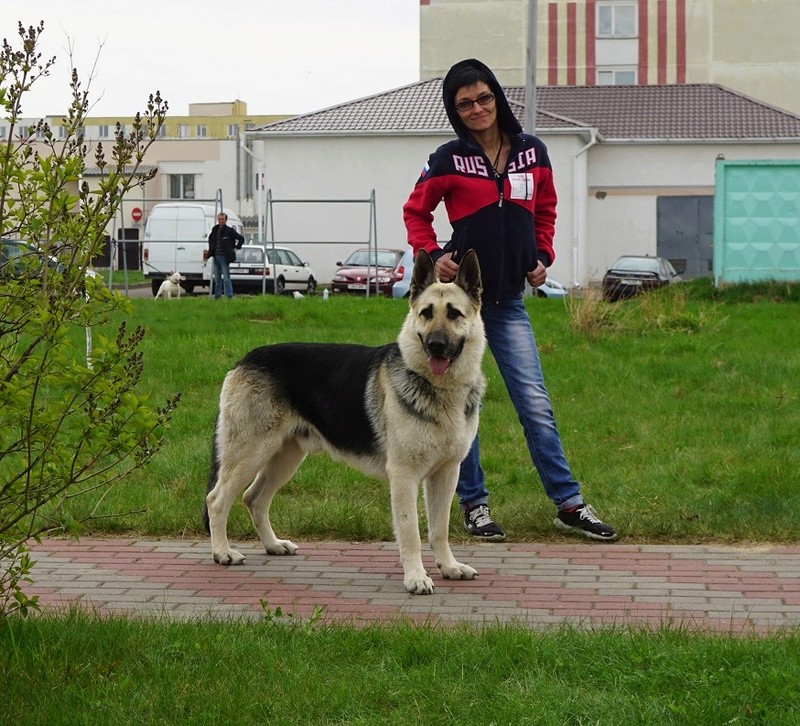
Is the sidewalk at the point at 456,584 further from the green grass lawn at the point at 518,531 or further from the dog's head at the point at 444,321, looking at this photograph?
the dog's head at the point at 444,321

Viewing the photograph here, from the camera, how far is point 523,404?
22.6ft

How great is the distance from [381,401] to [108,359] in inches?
89.0

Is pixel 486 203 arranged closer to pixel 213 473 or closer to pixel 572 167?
pixel 213 473

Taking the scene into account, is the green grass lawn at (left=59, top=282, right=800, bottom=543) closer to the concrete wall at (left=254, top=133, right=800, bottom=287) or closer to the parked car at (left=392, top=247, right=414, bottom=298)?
the parked car at (left=392, top=247, right=414, bottom=298)

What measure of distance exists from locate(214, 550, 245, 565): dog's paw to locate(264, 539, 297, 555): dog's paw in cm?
25

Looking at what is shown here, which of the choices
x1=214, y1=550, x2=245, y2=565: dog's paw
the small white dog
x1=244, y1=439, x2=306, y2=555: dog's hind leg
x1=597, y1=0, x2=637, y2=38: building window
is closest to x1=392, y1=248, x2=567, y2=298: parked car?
the small white dog

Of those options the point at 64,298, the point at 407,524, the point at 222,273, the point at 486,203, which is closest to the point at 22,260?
the point at 64,298

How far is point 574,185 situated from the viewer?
3953 centimetres

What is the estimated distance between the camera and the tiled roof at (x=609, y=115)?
4047 centimetres

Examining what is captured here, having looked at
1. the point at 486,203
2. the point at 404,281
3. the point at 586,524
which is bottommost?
the point at 586,524

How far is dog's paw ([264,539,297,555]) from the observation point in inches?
255

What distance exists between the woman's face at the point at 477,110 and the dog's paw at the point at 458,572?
2363mm

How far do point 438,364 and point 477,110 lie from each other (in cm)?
156

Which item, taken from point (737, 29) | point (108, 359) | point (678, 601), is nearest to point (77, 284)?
point (108, 359)
